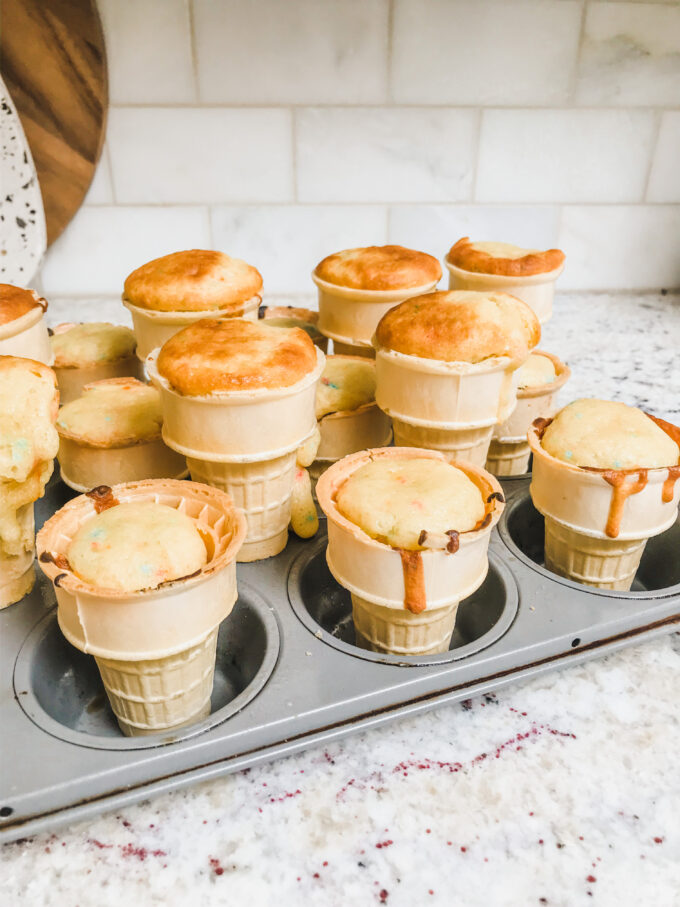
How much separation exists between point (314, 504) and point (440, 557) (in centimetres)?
49

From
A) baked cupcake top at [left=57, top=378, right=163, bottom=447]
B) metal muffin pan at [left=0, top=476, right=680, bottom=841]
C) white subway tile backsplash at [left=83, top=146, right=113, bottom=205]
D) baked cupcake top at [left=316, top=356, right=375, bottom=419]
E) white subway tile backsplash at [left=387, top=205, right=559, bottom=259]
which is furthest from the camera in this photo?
white subway tile backsplash at [left=387, top=205, right=559, bottom=259]

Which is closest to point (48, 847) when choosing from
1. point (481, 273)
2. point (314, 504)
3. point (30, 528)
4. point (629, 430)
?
point (30, 528)

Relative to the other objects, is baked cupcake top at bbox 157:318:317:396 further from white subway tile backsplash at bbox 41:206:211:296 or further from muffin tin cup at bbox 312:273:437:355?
white subway tile backsplash at bbox 41:206:211:296

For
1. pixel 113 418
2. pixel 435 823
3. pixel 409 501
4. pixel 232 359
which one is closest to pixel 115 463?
pixel 113 418

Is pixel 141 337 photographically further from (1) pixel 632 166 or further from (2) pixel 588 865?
(1) pixel 632 166

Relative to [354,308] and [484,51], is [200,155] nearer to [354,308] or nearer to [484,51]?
[484,51]

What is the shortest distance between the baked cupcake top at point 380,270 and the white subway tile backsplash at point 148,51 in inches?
52.5

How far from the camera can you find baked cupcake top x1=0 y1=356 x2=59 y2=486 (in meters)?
1.03

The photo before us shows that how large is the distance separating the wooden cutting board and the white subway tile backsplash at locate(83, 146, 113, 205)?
0.03 metres

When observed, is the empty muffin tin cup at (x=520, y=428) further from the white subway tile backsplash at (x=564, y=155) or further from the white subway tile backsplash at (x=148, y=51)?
the white subway tile backsplash at (x=148, y=51)

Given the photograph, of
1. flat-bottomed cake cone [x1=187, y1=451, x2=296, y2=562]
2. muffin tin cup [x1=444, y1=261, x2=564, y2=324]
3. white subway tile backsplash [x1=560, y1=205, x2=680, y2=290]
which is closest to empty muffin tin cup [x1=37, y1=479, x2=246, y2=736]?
flat-bottomed cake cone [x1=187, y1=451, x2=296, y2=562]

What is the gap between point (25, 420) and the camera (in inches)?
41.1

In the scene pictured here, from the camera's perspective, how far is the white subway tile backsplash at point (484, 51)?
2459 mm

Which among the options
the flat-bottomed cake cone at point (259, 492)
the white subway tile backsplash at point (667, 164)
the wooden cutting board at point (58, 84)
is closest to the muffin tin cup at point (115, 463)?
the flat-bottomed cake cone at point (259, 492)
